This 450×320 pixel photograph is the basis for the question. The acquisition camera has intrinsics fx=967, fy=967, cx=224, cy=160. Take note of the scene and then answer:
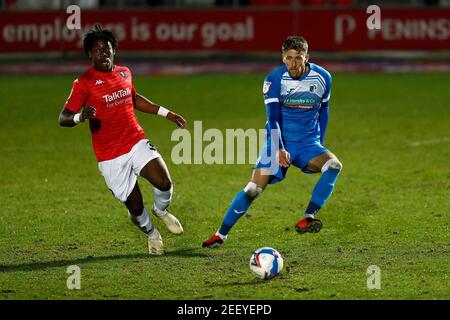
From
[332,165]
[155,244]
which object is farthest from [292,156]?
[155,244]

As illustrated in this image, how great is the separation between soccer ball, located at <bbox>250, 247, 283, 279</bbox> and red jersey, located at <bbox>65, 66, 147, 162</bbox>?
2.02 m

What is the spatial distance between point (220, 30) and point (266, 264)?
18330mm

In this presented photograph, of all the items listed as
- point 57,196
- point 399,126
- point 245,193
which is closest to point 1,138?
point 57,196

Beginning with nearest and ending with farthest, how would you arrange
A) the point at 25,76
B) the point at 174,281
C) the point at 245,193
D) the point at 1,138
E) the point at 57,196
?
the point at 174,281, the point at 245,193, the point at 57,196, the point at 1,138, the point at 25,76

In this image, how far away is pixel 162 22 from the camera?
26.5 metres

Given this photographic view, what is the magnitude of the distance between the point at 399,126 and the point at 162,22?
10195mm

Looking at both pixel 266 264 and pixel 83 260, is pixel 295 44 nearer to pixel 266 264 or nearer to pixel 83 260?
pixel 266 264

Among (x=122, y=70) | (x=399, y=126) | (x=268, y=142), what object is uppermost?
(x=122, y=70)

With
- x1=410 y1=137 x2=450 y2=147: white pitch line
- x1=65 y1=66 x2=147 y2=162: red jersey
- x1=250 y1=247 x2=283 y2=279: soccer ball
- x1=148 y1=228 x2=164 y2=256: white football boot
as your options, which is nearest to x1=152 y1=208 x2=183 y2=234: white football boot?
x1=148 y1=228 x2=164 y2=256: white football boot

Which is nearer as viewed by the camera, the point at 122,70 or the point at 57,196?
the point at 122,70

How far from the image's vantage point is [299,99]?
33.1ft

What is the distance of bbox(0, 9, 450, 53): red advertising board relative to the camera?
2605 cm

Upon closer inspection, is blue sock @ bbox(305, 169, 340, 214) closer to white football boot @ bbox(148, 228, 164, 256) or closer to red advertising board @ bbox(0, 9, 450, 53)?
white football boot @ bbox(148, 228, 164, 256)
